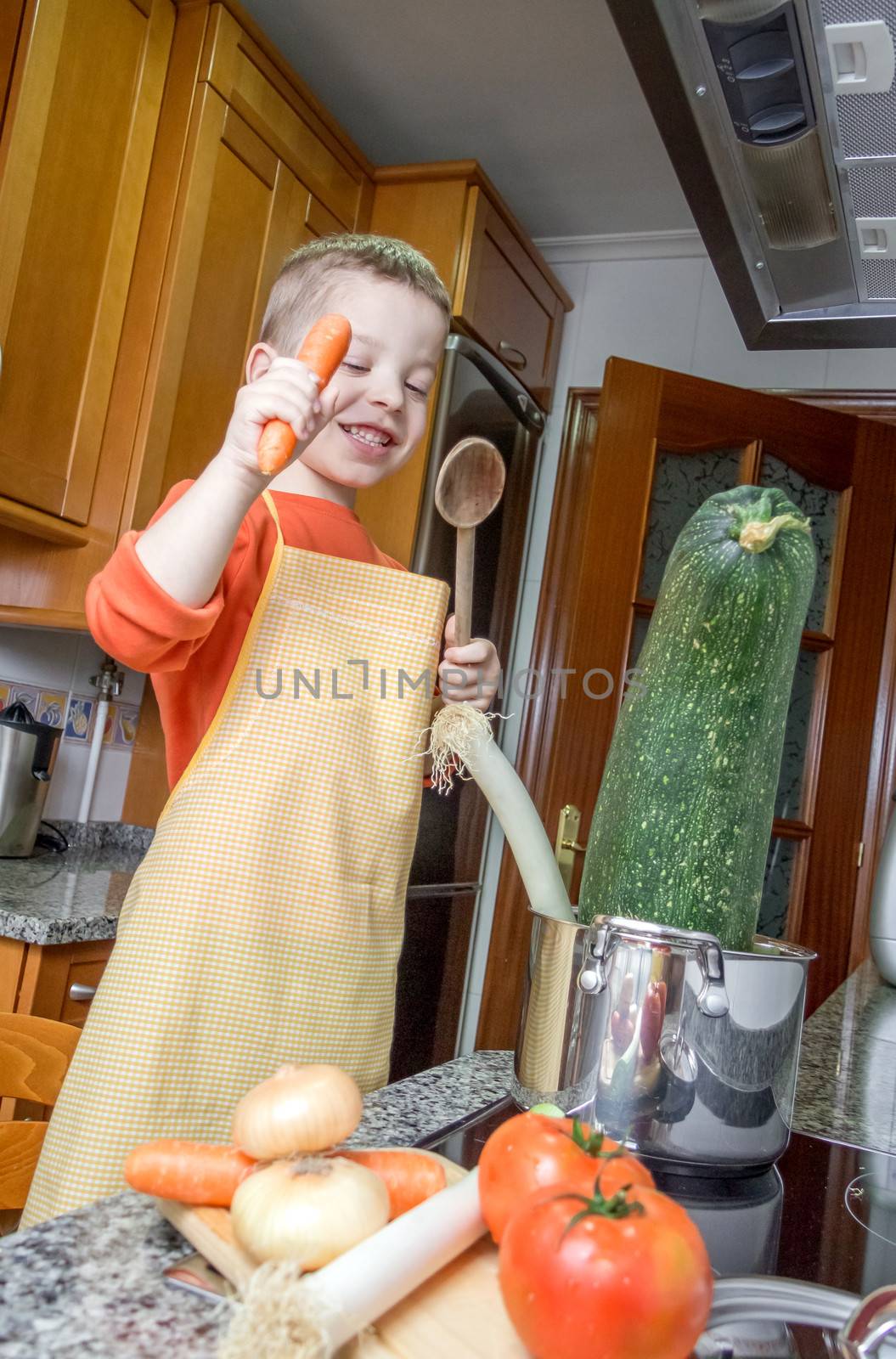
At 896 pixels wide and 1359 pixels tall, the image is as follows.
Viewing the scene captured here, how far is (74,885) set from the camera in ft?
4.83

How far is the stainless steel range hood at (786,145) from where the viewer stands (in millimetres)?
551

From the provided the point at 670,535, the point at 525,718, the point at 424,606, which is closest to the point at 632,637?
the point at 670,535

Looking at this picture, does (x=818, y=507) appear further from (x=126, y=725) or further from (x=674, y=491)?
(x=126, y=725)

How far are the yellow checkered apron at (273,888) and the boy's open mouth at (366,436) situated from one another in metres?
0.09

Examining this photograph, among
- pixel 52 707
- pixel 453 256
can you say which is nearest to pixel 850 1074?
pixel 52 707

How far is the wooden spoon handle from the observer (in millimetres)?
710

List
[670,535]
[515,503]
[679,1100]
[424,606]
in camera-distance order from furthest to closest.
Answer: [515,503]
[670,535]
[424,606]
[679,1100]

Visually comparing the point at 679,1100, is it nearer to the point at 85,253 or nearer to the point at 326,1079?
the point at 326,1079

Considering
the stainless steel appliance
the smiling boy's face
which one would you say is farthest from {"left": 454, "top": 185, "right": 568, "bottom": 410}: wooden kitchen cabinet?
the smiling boy's face

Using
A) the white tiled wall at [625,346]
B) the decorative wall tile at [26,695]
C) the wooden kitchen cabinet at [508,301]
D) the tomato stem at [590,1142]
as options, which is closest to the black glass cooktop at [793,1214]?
the tomato stem at [590,1142]

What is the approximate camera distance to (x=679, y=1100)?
0.52 meters

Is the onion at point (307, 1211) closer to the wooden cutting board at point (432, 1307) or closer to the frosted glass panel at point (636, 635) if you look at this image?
the wooden cutting board at point (432, 1307)

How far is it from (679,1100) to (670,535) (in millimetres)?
1739

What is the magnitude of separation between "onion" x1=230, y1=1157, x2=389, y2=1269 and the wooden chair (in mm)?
474
